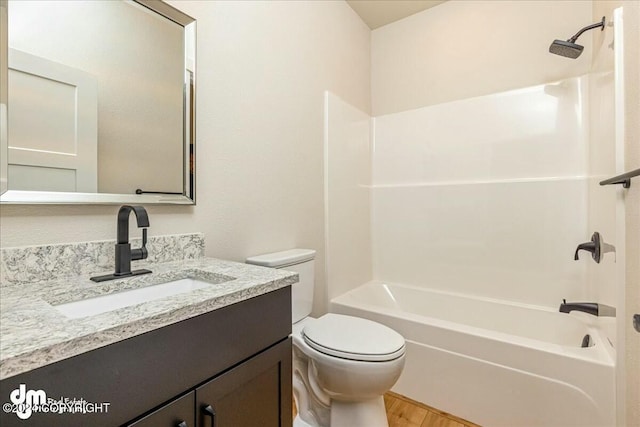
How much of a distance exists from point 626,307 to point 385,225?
4.96 ft

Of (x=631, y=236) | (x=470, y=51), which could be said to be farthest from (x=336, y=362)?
(x=470, y=51)

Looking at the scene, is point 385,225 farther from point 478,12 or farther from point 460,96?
point 478,12

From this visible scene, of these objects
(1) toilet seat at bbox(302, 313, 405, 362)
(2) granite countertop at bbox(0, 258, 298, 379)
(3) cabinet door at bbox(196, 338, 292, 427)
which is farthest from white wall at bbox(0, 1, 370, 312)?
(3) cabinet door at bbox(196, 338, 292, 427)

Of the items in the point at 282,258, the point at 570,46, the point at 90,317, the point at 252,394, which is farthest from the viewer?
the point at 570,46

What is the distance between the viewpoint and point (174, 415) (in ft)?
1.96

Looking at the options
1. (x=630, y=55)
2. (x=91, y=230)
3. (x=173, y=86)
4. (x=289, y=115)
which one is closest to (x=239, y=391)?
(x=91, y=230)

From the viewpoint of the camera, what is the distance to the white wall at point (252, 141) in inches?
37.7

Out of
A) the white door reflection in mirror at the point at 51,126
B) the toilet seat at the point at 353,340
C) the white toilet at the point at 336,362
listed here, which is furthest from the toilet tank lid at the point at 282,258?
the white door reflection in mirror at the point at 51,126

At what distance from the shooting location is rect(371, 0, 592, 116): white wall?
1.88 metres

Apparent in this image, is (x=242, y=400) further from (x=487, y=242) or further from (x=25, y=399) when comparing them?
(x=487, y=242)

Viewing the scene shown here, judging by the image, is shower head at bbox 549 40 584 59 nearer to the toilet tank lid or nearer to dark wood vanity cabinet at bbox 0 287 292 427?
the toilet tank lid

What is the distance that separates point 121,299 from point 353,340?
88 cm

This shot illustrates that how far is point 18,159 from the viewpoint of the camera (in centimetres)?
78

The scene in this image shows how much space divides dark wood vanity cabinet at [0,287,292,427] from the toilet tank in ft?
1.62
